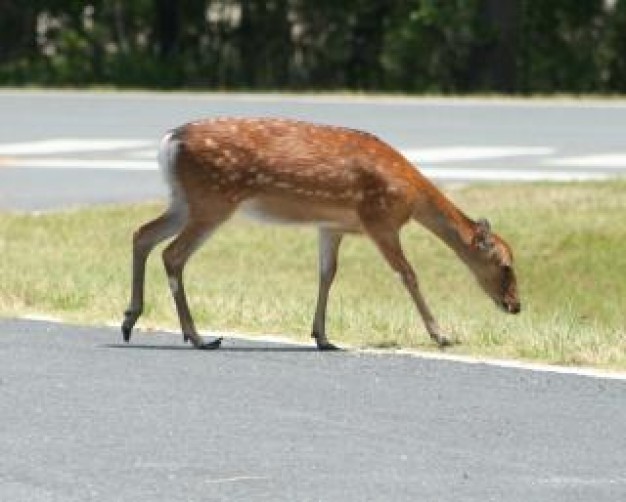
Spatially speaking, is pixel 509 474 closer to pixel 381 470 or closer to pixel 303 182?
pixel 381 470

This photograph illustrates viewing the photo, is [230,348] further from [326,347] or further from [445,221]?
[445,221]

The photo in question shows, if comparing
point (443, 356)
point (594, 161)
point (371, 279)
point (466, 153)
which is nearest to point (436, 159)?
point (466, 153)

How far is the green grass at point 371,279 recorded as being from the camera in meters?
12.9

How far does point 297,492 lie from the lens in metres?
8.48

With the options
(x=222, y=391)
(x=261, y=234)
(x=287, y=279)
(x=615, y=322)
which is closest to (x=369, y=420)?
(x=222, y=391)

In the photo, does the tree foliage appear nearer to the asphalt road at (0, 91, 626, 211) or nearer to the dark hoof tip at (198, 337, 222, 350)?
the asphalt road at (0, 91, 626, 211)

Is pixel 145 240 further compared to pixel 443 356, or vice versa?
pixel 145 240

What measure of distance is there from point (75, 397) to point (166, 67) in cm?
2943

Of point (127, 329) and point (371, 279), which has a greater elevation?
point (127, 329)

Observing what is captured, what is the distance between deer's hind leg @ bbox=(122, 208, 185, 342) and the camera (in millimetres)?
12516

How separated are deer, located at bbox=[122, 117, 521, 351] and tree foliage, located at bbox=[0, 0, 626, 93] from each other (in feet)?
78.5

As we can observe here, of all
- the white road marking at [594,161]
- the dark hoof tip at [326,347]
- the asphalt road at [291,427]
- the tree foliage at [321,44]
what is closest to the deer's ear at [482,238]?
the dark hoof tip at [326,347]

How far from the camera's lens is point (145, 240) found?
12742 mm

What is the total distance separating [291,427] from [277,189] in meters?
2.78
